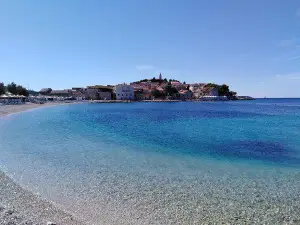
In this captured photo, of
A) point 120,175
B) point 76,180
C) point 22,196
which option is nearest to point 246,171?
point 120,175

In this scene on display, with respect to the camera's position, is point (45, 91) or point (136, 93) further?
point (45, 91)

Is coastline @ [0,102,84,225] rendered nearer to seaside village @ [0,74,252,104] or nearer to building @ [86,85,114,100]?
seaside village @ [0,74,252,104]

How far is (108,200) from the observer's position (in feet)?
30.9

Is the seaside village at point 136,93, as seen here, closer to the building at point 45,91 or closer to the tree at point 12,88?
the building at point 45,91

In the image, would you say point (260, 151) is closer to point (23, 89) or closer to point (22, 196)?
point (22, 196)

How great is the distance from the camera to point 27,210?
816 centimetres

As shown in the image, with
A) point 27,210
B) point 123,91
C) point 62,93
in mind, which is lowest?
point 27,210

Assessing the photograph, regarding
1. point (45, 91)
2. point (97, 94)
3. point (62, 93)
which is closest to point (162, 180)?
point (97, 94)

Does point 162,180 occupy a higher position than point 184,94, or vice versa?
point 184,94

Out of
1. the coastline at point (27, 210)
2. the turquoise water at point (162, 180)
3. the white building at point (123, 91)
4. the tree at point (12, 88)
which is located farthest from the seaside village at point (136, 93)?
the coastline at point (27, 210)

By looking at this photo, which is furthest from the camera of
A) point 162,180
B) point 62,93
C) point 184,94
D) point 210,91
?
point 210,91

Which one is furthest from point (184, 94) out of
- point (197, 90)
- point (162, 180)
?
point (162, 180)

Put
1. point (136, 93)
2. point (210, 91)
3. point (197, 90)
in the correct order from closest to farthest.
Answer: point (136, 93)
point (210, 91)
point (197, 90)

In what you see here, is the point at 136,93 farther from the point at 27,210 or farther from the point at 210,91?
the point at 27,210
